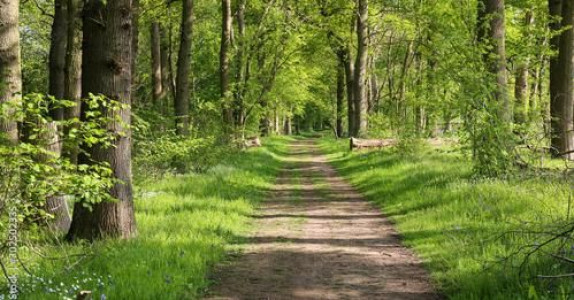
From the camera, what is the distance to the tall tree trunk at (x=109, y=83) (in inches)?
279

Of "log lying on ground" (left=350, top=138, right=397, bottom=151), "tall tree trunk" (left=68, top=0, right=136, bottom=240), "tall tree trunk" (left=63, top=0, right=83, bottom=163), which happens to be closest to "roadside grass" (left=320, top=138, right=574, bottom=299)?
"tall tree trunk" (left=68, top=0, right=136, bottom=240)

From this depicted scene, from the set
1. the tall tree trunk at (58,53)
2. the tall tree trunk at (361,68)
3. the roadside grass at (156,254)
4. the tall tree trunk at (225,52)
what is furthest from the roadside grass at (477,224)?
the tall tree trunk at (361,68)

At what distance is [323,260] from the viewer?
712cm

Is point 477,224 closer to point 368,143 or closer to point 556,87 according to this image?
point 556,87

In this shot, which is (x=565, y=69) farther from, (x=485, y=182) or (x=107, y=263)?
(x=107, y=263)

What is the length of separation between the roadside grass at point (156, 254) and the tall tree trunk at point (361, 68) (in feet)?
50.3

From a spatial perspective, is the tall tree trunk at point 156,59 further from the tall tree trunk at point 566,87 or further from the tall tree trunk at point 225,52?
the tall tree trunk at point 566,87

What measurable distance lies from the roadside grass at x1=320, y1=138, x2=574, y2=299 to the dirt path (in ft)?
1.13

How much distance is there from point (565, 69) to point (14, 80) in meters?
14.4

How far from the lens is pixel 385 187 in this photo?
1332 cm

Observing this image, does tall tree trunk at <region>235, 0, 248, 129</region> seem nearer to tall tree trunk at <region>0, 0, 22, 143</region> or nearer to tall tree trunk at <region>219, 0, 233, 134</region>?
tall tree trunk at <region>219, 0, 233, 134</region>

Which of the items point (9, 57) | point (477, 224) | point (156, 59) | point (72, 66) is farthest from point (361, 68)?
point (9, 57)

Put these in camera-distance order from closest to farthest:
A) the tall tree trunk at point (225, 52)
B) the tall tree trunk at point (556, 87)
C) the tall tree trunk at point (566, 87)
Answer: the tall tree trunk at point (566, 87) < the tall tree trunk at point (556, 87) < the tall tree trunk at point (225, 52)

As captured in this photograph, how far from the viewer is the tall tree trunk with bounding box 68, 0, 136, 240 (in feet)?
23.2
